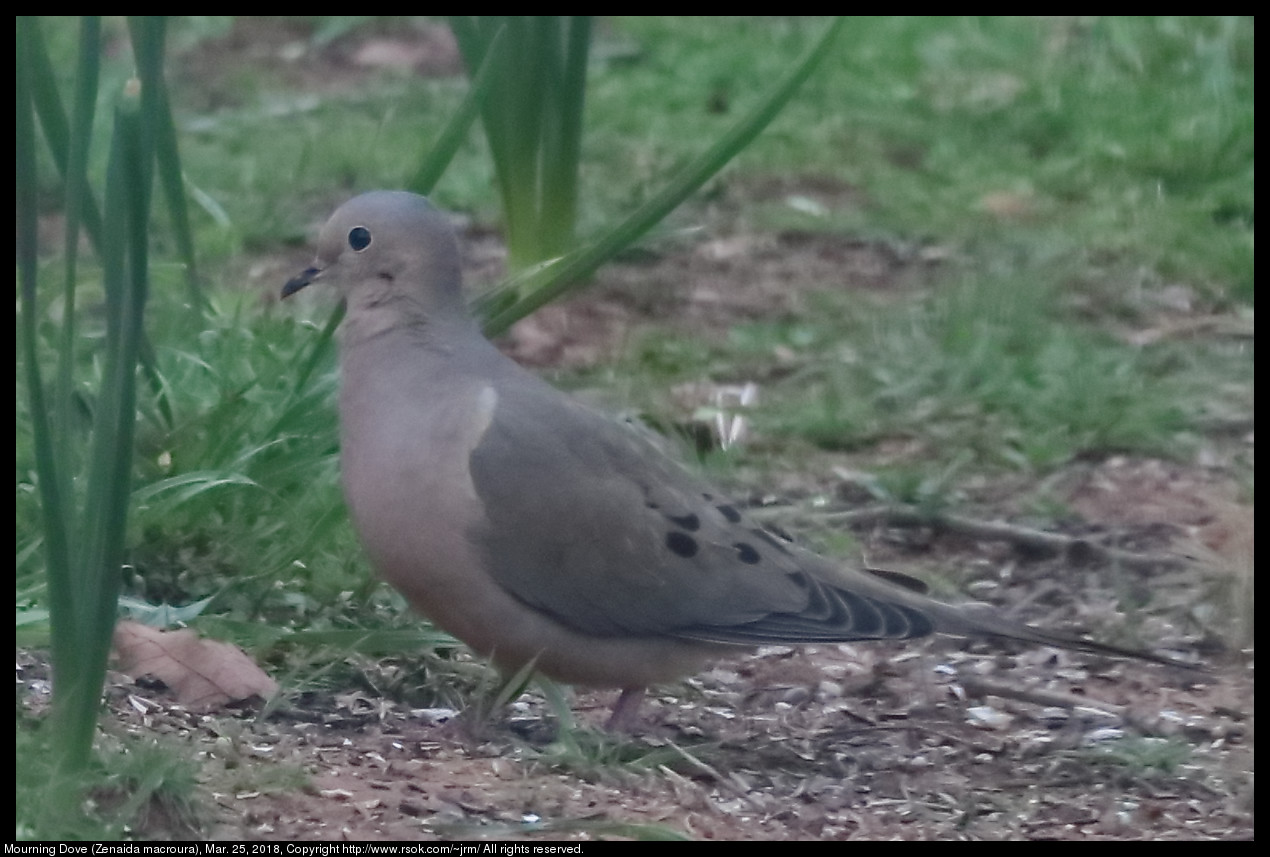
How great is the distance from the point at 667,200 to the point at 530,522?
2.77ft

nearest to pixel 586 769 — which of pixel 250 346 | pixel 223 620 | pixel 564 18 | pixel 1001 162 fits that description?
pixel 223 620

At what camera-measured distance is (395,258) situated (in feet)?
10.5

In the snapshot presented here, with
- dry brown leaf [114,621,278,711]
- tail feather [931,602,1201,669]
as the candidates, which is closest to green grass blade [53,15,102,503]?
dry brown leaf [114,621,278,711]

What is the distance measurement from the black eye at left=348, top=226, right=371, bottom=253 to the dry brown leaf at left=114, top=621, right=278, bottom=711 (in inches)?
28.0

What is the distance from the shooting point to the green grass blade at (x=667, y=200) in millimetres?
3588

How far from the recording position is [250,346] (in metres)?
4.07

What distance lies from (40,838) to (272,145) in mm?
3983

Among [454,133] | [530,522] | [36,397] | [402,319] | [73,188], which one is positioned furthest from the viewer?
[454,133]

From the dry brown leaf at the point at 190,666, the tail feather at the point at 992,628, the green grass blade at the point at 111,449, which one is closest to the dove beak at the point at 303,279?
the dry brown leaf at the point at 190,666

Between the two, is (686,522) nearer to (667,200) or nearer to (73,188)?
(667,200)

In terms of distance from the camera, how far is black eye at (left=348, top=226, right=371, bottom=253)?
323 centimetres

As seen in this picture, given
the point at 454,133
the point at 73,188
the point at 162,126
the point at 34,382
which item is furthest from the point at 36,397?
the point at 454,133

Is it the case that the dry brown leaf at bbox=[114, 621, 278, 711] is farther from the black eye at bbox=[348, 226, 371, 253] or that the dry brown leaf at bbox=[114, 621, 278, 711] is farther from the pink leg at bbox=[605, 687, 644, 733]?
the black eye at bbox=[348, 226, 371, 253]

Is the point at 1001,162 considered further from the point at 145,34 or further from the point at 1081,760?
A: the point at 145,34
